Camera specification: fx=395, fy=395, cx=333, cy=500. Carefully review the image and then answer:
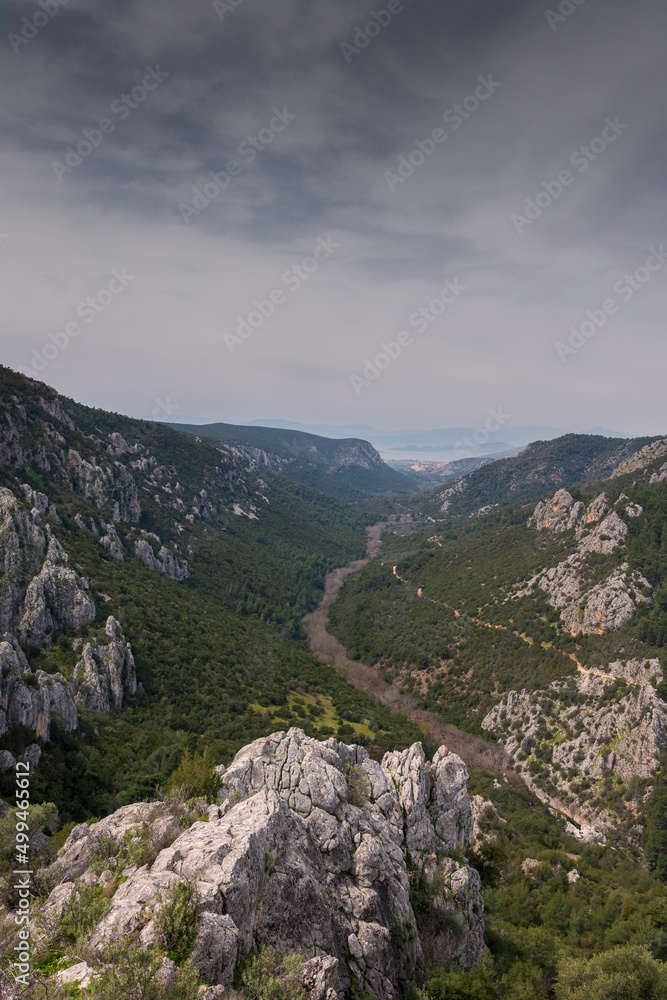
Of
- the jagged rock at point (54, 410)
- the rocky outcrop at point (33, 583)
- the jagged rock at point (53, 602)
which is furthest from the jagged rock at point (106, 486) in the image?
the jagged rock at point (53, 602)

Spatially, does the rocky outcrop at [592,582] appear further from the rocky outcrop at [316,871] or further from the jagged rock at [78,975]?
the jagged rock at [78,975]

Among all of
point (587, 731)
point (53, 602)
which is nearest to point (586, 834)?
point (587, 731)

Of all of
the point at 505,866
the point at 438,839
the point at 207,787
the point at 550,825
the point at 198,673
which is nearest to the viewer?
the point at 207,787

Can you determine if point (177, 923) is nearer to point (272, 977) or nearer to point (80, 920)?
point (272, 977)

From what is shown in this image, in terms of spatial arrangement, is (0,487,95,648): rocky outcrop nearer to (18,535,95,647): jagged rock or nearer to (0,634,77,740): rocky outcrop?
(18,535,95,647): jagged rock

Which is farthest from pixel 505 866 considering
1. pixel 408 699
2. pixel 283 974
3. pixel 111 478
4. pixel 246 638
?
pixel 111 478

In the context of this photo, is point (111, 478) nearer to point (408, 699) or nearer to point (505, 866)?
point (408, 699)

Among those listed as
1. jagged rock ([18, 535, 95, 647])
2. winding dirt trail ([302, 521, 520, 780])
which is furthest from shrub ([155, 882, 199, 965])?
winding dirt trail ([302, 521, 520, 780])
